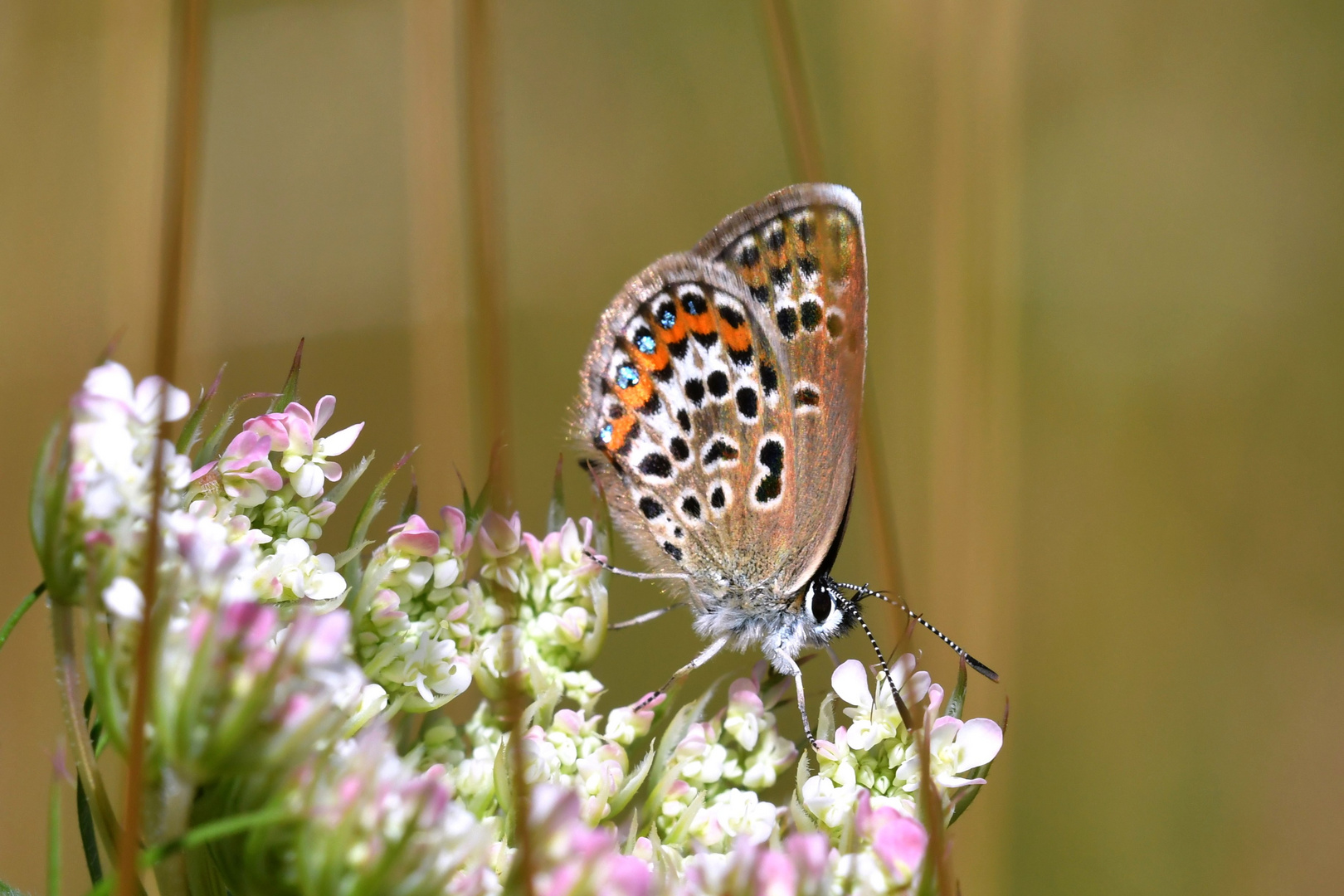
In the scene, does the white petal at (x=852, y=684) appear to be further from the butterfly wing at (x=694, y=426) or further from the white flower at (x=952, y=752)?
the butterfly wing at (x=694, y=426)

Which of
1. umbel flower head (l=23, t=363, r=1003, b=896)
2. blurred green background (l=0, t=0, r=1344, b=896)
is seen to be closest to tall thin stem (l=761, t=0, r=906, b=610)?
umbel flower head (l=23, t=363, r=1003, b=896)

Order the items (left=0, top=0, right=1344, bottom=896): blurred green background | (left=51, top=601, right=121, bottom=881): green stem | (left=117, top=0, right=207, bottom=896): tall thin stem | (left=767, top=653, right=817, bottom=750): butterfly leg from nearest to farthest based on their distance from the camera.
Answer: (left=117, top=0, right=207, bottom=896): tall thin stem, (left=51, top=601, right=121, bottom=881): green stem, (left=767, top=653, right=817, bottom=750): butterfly leg, (left=0, top=0, right=1344, bottom=896): blurred green background

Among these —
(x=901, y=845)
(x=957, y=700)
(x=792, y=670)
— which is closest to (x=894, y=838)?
(x=901, y=845)

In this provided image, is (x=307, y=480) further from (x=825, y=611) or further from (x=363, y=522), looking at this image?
(x=825, y=611)

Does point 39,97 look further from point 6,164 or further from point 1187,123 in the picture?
point 1187,123

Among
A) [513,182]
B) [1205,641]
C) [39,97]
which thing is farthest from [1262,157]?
[39,97]

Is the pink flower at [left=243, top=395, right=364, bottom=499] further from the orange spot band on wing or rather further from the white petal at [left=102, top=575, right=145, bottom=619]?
the orange spot band on wing
